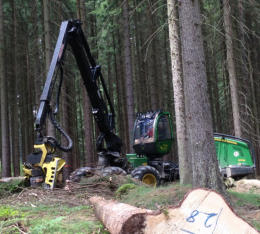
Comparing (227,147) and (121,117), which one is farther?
(121,117)

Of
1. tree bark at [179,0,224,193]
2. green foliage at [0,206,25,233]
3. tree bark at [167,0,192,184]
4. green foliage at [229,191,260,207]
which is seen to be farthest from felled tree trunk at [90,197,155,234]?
tree bark at [167,0,192,184]

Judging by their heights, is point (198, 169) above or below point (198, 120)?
below

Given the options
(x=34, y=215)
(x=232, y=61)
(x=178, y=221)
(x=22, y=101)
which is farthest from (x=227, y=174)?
(x=22, y=101)

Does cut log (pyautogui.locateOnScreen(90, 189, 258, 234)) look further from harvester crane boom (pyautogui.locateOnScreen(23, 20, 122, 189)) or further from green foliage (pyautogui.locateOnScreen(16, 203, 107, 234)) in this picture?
harvester crane boom (pyautogui.locateOnScreen(23, 20, 122, 189))

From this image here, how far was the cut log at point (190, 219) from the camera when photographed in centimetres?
302

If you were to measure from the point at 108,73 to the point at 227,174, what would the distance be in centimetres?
1332

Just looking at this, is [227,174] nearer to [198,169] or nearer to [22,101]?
[198,169]

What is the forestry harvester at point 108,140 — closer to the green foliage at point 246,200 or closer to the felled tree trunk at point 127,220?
the green foliage at point 246,200

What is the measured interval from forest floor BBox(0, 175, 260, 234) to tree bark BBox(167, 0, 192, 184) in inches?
29.9

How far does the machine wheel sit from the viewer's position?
9195 mm

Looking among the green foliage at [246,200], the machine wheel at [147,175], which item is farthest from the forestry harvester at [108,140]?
the green foliage at [246,200]

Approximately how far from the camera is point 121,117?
2198 cm

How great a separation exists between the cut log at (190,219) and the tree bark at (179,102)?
12.9ft

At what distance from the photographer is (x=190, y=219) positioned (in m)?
3.21
